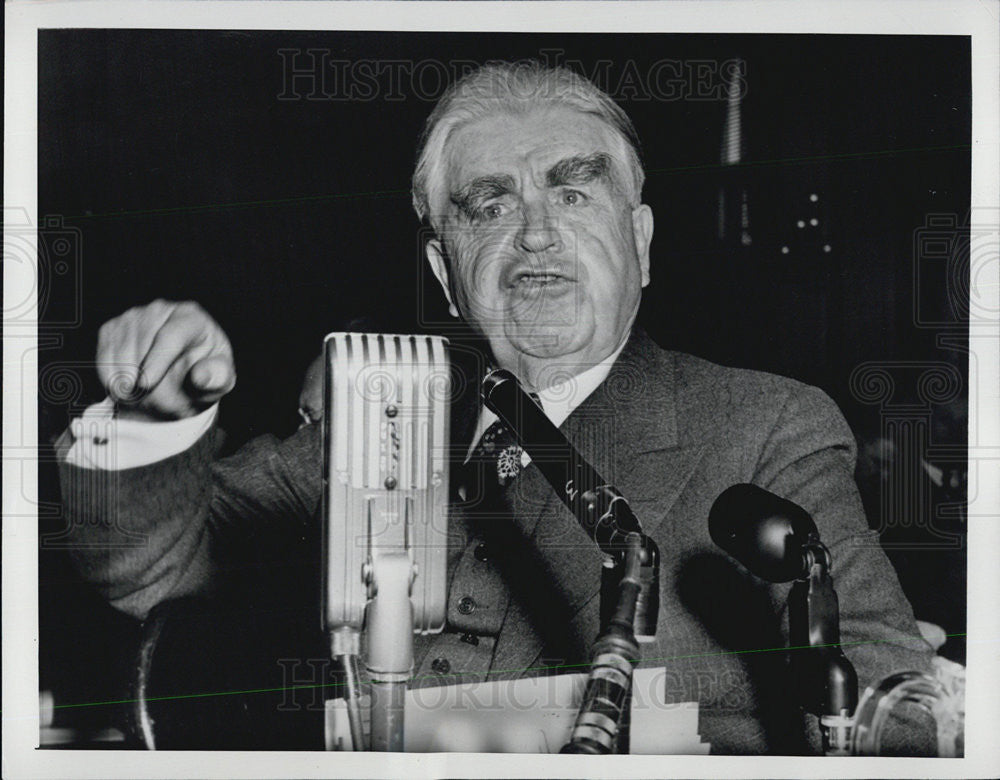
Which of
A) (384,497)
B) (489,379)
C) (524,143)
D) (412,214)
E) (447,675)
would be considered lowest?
(447,675)

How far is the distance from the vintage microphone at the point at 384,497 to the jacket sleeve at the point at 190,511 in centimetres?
7

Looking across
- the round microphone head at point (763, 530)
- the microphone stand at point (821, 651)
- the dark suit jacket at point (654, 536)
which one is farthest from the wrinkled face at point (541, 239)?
the microphone stand at point (821, 651)

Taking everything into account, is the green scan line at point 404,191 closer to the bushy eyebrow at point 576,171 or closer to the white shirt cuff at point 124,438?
the bushy eyebrow at point 576,171

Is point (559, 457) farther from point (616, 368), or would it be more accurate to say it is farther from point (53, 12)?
point (53, 12)

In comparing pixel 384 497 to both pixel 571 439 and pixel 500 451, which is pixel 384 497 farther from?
pixel 571 439

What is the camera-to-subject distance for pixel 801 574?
1.60 m

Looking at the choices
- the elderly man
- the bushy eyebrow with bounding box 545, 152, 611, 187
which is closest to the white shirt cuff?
the elderly man

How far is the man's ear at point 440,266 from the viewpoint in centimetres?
181

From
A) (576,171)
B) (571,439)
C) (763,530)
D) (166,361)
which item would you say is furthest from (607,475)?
(166,361)

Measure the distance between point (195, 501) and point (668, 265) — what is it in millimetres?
961

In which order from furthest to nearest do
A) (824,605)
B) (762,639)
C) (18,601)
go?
(18,601)
(762,639)
(824,605)

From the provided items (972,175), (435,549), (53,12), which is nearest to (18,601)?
(435,549)

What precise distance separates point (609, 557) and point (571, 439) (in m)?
0.22

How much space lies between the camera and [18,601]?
1881 mm
